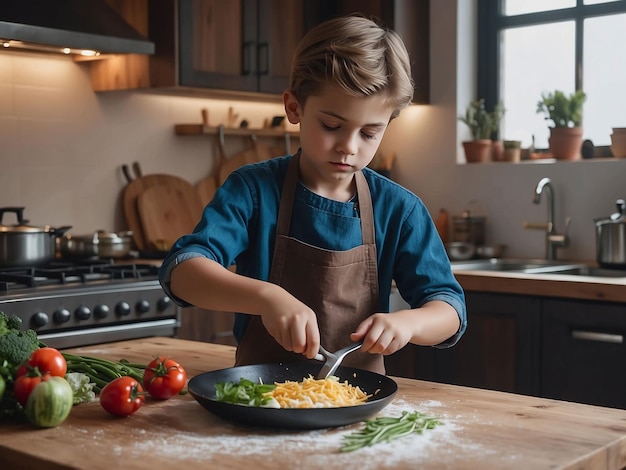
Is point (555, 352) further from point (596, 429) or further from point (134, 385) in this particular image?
point (134, 385)

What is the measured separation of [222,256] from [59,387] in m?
0.46

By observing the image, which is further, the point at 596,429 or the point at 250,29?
the point at 250,29

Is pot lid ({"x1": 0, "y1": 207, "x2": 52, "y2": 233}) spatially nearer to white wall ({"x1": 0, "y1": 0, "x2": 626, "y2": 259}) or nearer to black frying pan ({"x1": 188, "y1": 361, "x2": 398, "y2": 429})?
white wall ({"x1": 0, "y1": 0, "x2": 626, "y2": 259})

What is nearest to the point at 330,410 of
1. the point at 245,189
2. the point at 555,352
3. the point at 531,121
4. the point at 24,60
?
the point at 245,189

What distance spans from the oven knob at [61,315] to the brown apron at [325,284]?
1237 mm

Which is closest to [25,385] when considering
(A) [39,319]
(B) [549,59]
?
(A) [39,319]

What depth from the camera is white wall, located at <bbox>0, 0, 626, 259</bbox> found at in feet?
11.9

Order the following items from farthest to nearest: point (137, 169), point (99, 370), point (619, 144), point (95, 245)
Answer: point (137, 169) < point (619, 144) < point (95, 245) < point (99, 370)

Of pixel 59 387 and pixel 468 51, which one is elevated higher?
pixel 468 51

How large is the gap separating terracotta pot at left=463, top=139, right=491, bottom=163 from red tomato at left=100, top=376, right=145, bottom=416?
2.94 meters

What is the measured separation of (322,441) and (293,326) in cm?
19

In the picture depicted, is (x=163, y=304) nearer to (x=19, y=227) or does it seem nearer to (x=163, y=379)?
(x=19, y=227)

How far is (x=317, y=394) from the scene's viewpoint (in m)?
1.40

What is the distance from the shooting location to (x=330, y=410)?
1.30 m
